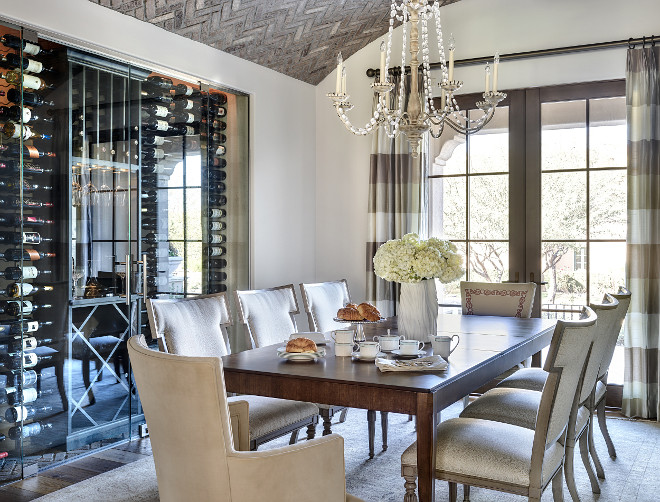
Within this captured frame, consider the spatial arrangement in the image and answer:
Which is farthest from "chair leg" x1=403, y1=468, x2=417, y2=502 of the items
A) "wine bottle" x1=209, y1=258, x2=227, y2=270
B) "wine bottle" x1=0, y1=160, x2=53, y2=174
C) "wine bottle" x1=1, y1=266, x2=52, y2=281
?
"wine bottle" x1=209, y1=258, x2=227, y2=270

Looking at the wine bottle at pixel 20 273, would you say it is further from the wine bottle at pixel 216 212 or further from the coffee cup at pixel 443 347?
the coffee cup at pixel 443 347

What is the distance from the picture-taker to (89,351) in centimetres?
408

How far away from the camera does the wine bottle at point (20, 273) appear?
141 inches

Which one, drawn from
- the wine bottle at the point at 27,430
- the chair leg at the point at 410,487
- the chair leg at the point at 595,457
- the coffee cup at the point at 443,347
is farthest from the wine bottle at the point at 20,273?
the chair leg at the point at 595,457

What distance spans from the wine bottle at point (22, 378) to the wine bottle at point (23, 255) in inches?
23.3

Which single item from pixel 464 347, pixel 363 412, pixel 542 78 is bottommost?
pixel 363 412

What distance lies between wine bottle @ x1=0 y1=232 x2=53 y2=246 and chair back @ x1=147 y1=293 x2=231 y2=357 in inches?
37.5

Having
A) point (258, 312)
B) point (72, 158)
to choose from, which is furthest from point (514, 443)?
point (72, 158)

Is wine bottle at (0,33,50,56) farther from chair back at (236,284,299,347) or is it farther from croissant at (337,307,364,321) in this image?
croissant at (337,307,364,321)

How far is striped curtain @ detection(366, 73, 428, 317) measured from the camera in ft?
18.6

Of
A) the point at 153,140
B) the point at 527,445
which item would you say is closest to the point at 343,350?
the point at 527,445

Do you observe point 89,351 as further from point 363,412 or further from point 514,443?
point 514,443

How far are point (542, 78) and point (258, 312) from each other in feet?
10.0

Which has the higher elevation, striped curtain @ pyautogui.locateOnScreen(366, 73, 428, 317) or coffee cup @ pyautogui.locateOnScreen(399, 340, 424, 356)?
striped curtain @ pyautogui.locateOnScreen(366, 73, 428, 317)
